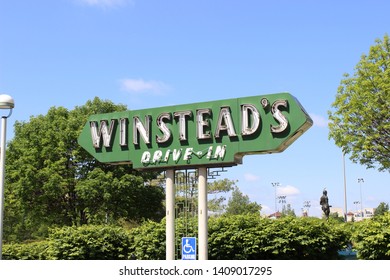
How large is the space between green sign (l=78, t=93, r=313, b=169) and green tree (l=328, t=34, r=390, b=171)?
60.7 ft

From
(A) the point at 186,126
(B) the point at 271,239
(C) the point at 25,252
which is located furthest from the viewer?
(C) the point at 25,252

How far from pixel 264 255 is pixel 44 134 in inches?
1054

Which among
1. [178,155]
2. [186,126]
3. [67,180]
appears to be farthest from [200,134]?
[67,180]

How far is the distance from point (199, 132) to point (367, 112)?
19.9 metres

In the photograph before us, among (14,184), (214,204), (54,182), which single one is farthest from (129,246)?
(214,204)

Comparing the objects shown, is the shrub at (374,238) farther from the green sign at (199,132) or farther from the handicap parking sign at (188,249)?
the handicap parking sign at (188,249)

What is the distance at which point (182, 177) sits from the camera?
2066 cm

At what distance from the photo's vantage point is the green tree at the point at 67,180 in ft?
134

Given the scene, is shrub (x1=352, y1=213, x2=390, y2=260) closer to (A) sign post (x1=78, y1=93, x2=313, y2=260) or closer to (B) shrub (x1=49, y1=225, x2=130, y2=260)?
(A) sign post (x1=78, y1=93, x2=313, y2=260)

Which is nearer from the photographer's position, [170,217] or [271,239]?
[170,217]

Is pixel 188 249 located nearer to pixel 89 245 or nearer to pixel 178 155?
pixel 178 155

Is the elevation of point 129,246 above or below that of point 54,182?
Answer: below

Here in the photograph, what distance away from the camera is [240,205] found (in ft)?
286
